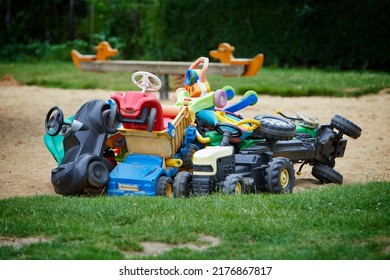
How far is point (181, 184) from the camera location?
23.5 ft

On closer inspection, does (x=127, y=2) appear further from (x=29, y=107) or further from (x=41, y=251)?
(x=41, y=251)

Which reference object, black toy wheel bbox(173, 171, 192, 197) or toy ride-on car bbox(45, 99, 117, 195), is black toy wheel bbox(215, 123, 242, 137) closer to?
black toy wheel bbox(173, 171, 192, 197)

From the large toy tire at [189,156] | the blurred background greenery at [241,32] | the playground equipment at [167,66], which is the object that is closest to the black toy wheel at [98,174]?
the large toy tire at [189,156]

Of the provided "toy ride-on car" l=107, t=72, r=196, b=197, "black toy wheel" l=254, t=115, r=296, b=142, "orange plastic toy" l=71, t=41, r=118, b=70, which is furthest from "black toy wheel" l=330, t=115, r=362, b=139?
"orange plastic toy" l=71, t=41, r=118, b=70

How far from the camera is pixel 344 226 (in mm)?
5809

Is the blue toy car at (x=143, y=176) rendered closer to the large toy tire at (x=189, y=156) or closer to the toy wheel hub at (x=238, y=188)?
the large toy tire at (x=189, y=156)

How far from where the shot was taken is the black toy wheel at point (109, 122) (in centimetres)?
731

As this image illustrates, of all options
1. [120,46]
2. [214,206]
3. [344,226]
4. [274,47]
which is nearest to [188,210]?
[214,206]

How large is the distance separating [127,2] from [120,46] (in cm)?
205

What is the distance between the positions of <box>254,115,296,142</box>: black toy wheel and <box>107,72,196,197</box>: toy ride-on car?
0.62m

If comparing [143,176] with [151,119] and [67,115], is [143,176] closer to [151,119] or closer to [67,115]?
[151,119]

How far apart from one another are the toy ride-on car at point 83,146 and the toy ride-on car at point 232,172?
74 centimetres

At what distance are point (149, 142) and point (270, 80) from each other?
375 inches

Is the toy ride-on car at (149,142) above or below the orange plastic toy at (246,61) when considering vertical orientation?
above
